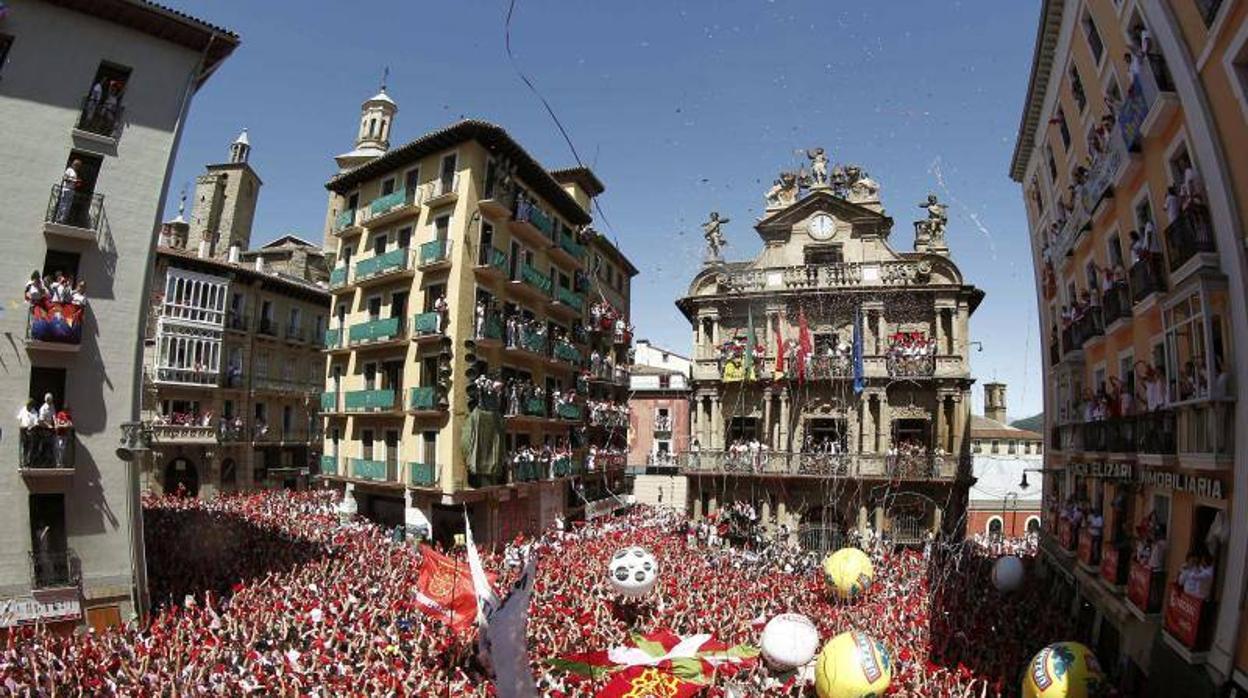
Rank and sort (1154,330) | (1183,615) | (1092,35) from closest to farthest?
(1183,615) < (1154,330) < (1092,35)

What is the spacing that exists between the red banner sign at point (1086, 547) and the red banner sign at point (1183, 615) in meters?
5.29

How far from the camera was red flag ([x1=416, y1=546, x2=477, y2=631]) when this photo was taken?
14.2m

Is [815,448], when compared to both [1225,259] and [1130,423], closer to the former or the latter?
[1130,423]

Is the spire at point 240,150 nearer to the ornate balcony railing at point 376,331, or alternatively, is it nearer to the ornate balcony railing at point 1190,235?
the ornate balcony railing at point 376,331

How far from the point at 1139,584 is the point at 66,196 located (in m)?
24.2

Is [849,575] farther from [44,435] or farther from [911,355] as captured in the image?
[44,435]

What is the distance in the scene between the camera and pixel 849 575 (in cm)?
2062

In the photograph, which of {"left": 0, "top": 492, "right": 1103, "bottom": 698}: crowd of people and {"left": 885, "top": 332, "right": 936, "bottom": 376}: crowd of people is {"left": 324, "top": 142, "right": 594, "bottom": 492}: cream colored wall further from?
{"left": 885, "top": 332, "right": 936, "bottom": 376}: crowd of people

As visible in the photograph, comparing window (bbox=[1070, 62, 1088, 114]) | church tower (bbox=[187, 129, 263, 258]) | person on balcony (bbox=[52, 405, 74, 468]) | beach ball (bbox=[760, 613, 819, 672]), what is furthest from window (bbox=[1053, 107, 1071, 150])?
church tower (bbox=[187, 129, 263, 258])

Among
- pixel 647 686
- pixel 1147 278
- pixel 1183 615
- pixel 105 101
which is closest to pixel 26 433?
pixel 105 101

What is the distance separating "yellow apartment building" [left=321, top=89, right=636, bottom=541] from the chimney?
141ft

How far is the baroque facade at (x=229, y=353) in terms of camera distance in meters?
35.0

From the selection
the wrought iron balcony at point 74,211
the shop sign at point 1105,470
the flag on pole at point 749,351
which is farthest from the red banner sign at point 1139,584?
the wrought iron balcony at point 74,211

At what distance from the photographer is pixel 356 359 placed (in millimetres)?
32062
